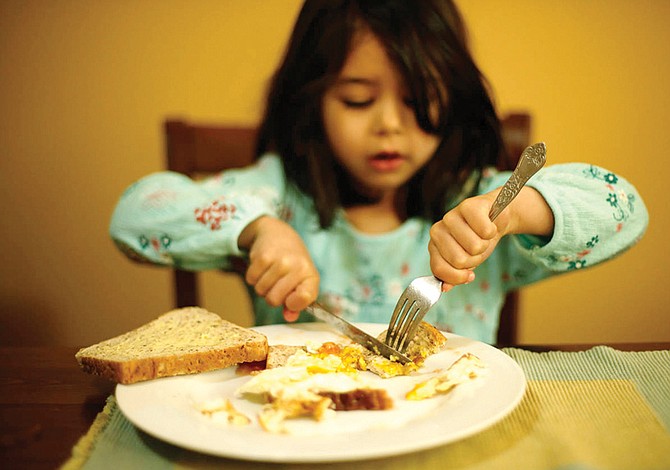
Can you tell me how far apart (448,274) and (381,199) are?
0.48 metres

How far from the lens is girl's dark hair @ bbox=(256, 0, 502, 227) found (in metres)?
0.85

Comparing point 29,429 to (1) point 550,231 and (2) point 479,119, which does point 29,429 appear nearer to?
(1) point 550,231

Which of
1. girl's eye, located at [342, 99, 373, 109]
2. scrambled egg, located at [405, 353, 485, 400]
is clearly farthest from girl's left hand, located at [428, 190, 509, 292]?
girl's eye, located at [342, 99, 373, 109]

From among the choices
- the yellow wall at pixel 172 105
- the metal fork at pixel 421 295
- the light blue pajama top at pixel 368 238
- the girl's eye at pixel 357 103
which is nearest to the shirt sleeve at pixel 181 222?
the light blue pajama top at pixel 368 238

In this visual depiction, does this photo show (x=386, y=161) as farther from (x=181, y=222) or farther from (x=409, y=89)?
(x=181, y=222)

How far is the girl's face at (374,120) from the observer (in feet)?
2.79

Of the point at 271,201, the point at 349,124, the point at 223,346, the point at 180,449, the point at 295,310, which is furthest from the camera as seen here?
the point at 271,201

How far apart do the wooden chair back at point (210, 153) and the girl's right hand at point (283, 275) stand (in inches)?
12.8

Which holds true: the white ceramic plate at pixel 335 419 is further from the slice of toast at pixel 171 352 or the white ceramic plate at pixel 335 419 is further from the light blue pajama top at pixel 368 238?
the light blue pajama top at pixel 368 238

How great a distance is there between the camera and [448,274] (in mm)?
601

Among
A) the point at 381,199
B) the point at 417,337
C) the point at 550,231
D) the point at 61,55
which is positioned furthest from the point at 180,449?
the point at 61,55

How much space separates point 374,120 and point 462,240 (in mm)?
339

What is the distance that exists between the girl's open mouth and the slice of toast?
1.31 feet

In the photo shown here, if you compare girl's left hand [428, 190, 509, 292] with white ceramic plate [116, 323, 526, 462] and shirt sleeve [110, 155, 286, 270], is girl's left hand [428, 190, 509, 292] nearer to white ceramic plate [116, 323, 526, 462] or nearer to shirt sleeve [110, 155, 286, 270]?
white ceramic plate [116, 323, 526, 462]
